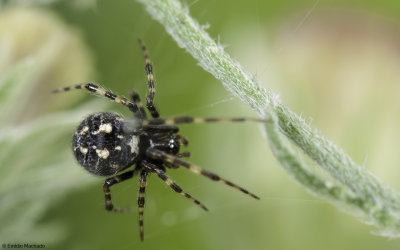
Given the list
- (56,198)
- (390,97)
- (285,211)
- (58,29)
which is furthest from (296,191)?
(58,29)

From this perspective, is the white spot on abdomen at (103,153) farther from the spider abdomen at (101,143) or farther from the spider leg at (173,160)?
the spider leg at (173,160)

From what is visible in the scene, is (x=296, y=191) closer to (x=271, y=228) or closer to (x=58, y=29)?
(x=271, y=228)

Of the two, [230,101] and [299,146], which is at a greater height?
[230,101]

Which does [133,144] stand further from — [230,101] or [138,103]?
[230,101]

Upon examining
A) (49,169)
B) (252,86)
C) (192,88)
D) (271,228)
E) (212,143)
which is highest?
(192,88)

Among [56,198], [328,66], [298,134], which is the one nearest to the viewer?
[298,134]

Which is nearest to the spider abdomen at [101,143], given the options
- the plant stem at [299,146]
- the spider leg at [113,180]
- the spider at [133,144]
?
the spider at [133,144]

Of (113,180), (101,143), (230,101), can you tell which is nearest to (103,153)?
(101,143)
